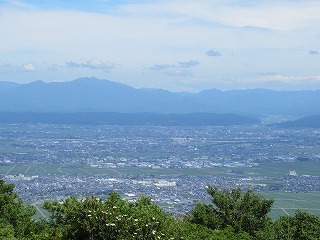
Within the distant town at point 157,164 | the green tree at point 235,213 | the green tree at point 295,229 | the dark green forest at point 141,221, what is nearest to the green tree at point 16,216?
the dark green forest at point 141,221

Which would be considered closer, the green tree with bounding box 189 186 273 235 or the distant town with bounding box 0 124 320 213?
the green tree with bounding box 189 186 273 235

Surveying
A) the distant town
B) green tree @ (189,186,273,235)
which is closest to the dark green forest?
green tree @ (189,186,273,235)

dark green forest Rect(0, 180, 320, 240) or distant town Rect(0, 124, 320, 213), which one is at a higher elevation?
dark green forest Rect(0, 180, 320, 240)

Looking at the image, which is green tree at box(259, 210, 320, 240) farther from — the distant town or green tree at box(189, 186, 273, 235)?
the distant town

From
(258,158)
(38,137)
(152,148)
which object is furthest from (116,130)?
(258,158)

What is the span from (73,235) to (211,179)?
232 feet

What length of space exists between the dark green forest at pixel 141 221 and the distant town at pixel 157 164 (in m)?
31.1

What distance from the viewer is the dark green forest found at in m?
12.2

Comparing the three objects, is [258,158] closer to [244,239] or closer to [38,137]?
[38,137]

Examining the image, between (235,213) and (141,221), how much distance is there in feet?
38.5

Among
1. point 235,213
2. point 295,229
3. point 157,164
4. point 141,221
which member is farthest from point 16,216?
point 157,164

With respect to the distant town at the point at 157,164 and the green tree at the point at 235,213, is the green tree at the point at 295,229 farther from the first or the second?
the distant town at the point at 157,164

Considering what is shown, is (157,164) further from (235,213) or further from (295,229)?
(295,229)

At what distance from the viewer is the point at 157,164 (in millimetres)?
104875
